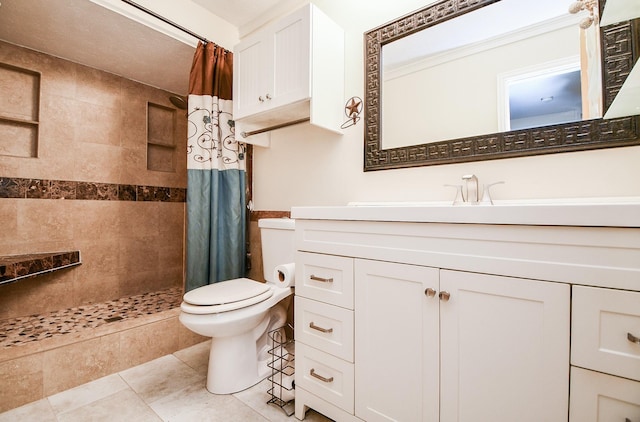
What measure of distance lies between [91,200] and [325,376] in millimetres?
2283

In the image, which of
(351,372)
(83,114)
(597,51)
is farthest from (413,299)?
(83,114)

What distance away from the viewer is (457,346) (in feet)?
2.81

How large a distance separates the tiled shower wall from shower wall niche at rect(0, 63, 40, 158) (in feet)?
0.12

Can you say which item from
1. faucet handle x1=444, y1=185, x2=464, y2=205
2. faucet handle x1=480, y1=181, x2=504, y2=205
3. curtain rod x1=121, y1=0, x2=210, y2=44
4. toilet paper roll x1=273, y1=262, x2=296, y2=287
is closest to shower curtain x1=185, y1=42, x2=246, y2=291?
curtain rod x1=121, y1=0, x2=210, y2=44

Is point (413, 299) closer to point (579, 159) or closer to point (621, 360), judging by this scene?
point (621, 360)

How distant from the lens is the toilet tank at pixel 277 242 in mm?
1667

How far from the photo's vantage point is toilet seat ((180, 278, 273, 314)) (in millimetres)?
1346

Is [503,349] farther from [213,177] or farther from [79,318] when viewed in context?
[79,318]

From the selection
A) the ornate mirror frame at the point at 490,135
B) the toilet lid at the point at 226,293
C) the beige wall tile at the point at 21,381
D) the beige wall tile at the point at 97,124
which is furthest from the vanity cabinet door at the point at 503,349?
the beige wall tile at the point at 97,124

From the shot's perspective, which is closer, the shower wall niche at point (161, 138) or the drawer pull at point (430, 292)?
the drawer pull at point (430, 292)

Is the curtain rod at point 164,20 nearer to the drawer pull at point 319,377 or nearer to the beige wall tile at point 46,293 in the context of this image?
the beige wall tile at point 46,293

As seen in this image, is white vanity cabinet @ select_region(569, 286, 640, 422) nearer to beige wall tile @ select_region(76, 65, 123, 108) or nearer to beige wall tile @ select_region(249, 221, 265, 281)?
beige wall tile @ select_region(249, 221, 265, 281)

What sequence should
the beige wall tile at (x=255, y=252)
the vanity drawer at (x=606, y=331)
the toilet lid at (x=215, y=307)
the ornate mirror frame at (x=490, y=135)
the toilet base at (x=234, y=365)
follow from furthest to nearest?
the beige wall tile at (x=255, y=252) < the toilet base at (x=234, y=365) < the toilet lid at (x=215, y=307) < the ornate mirror frame at (x=490, y=135) < the vanity drawer at (x=606, y=331)

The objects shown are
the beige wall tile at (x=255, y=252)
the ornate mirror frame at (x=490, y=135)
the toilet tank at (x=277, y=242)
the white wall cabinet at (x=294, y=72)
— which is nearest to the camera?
the ornate mirror frame at (x=490, y=135)
